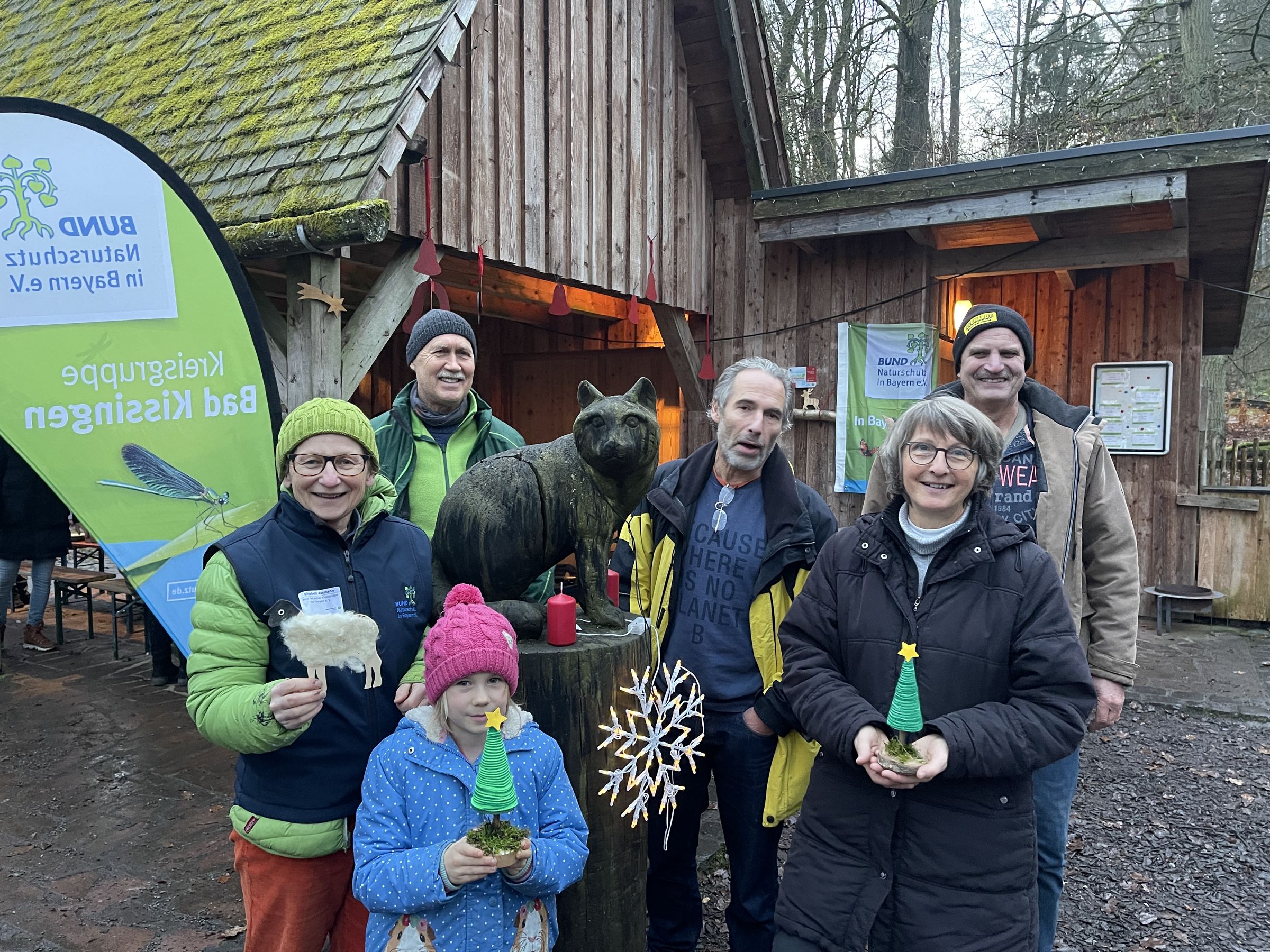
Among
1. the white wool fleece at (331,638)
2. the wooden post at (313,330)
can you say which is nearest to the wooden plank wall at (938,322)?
the wooden post at (313,330)

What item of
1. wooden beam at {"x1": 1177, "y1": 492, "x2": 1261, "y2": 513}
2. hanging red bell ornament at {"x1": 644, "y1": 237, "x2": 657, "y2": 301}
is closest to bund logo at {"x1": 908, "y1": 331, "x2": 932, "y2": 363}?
hanging red bell ornament at {"x1": 644, "y1": 237, "x2": 657, "y2": 301}

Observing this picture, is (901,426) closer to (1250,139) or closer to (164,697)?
(1250,139)

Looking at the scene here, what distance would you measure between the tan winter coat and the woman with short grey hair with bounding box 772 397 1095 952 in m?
0.50

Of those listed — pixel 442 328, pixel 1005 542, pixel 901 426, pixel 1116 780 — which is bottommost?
pixel 1116 780

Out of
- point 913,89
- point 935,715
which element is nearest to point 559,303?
point 935,715

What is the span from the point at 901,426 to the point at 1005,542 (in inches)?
13.8

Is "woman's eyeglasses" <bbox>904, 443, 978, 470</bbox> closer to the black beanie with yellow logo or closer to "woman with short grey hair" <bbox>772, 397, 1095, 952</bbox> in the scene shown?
"woman with short grey hair" <bbox>772, 397, 1095, 952</bbox>

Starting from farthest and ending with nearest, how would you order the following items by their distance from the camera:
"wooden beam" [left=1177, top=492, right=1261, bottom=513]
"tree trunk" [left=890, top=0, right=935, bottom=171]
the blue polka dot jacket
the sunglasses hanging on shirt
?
"tree trunk" [left=890, top=0, right=935, bottom=171], "wooden beam" [left=1177, top=492, right=1261, bottom=513], the sunglasses hanging on shirt, the blue polka dot jacket

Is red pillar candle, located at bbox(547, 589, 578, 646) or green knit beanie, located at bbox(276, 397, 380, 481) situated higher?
green knit beanie, located at bbox(276, 397, 380, 481)

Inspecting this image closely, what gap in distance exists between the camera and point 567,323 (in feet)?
31.3

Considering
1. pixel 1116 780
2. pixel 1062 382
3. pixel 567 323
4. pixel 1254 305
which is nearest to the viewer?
pixel 1116 780

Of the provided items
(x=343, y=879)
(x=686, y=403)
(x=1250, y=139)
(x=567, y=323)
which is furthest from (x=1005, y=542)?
(x=567, y=323)

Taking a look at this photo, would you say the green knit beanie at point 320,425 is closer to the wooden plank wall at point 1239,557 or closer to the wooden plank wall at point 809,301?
the wooden plank wall at point 809,301

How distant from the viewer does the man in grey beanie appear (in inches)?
108
